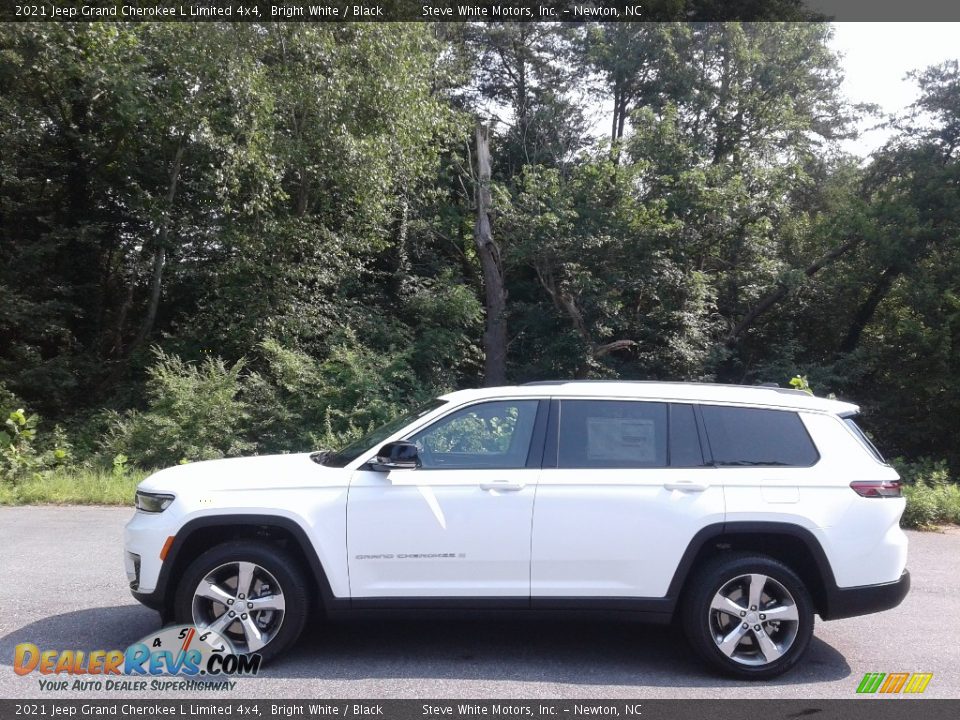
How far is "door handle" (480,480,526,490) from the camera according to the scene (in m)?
5.24

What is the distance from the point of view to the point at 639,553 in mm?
5176

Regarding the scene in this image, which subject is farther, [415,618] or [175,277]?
[175,277]

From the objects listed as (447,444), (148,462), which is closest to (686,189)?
(148,462)

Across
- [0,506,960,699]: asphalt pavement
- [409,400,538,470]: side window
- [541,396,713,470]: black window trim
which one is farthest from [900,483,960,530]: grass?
[409,400,538,470]: side window

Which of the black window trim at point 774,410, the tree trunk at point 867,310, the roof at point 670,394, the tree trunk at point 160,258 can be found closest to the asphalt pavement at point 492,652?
the black window trim at point 774,410

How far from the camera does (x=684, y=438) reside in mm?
5461

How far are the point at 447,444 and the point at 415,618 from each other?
109 centimetres

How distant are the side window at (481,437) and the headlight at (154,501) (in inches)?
61.8

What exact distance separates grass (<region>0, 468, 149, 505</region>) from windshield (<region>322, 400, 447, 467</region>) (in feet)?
21.2

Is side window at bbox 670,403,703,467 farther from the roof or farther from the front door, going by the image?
the front door

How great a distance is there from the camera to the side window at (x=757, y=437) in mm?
5418

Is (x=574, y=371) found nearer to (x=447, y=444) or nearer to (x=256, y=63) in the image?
(x=256, y=63)

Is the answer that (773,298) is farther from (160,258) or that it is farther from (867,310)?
(160,258)

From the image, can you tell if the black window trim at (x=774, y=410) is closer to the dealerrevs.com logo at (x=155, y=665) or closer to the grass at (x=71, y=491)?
the dealerrevs.com logo at (x=155, y=665)
